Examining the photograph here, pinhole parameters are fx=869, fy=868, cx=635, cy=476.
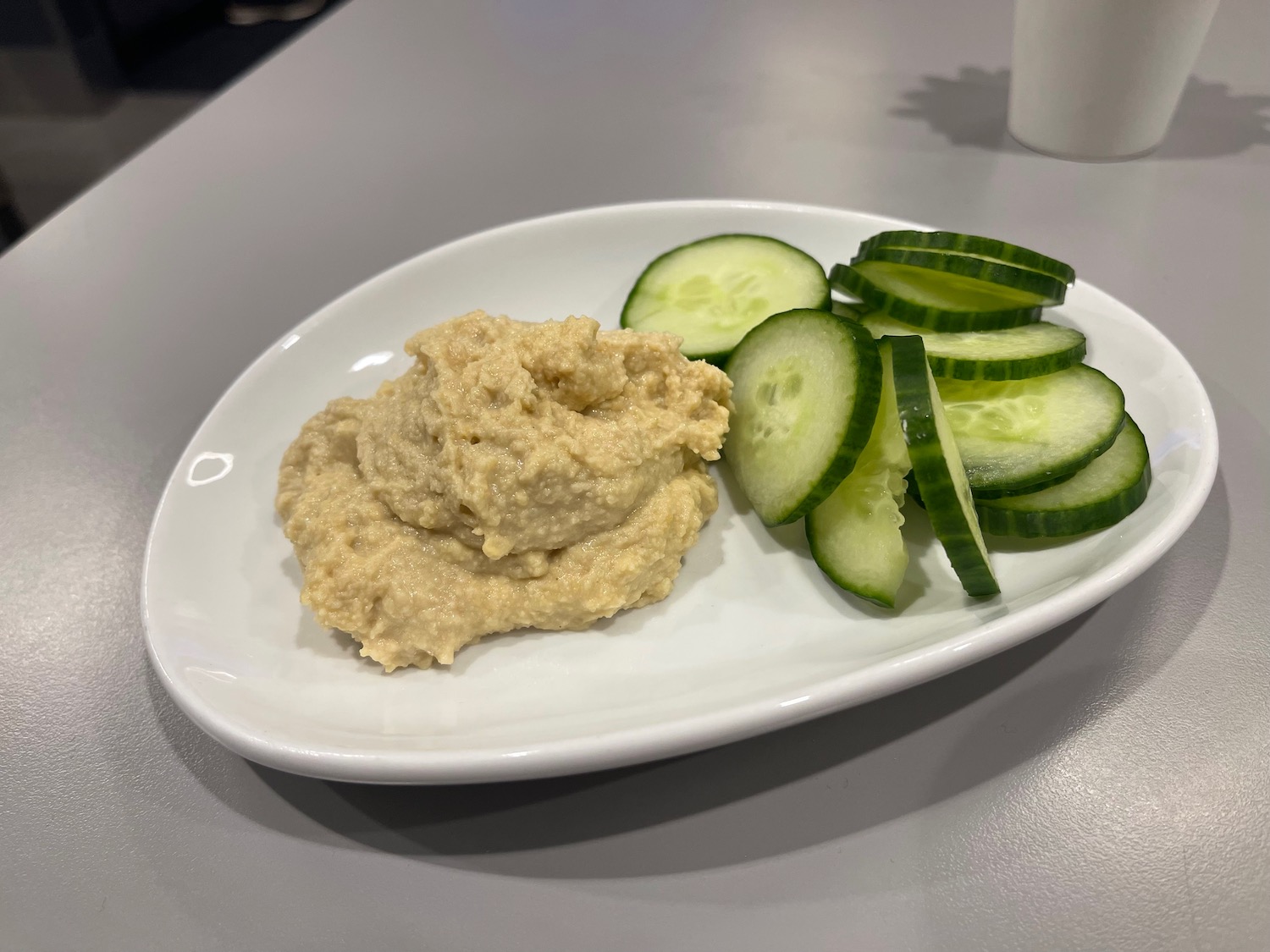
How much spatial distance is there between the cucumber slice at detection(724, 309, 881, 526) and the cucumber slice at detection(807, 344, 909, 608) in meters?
0.08

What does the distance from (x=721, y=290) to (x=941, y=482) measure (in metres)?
1.23

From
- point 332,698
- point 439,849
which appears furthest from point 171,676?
point 439,849

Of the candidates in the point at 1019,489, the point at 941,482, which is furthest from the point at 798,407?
the point at 1019,489

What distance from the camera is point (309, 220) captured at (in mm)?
4492

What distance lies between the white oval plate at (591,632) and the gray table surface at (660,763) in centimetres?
22

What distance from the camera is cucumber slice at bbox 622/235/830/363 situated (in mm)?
2867

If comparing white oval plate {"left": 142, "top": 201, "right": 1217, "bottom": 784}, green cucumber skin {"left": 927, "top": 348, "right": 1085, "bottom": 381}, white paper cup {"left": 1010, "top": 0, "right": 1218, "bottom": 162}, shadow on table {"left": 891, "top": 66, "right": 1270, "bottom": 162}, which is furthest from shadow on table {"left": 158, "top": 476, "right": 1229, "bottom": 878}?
shadow on table {"left": 891, "top": 66, "right": 1270, "bottom": 162}

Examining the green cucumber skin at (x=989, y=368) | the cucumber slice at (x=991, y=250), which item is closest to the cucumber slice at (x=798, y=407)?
the green cucumber skin at (x=989, y=368)

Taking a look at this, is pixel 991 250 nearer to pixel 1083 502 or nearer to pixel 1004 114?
pixel 1083 502

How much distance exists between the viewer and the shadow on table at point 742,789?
2023mm

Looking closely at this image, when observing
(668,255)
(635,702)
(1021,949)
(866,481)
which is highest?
(668,255)

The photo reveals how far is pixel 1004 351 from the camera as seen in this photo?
2.47 meters

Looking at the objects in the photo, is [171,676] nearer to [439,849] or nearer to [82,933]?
[82,933]

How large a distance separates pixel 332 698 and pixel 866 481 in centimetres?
150
